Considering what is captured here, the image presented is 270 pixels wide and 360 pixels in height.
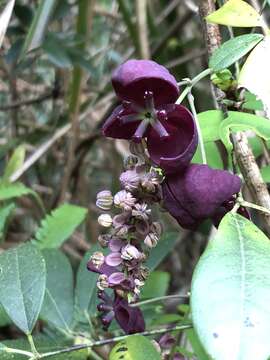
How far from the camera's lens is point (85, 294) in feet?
3.09

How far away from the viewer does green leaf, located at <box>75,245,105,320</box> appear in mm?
932

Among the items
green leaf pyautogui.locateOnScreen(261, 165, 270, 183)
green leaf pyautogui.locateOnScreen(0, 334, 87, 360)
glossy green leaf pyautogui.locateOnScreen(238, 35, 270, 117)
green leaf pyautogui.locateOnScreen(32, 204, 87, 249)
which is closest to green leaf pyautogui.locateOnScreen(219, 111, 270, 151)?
glossy green leaf pyautogui.locateOnScreen(238, 35, 270, 117)

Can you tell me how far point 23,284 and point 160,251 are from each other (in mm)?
253

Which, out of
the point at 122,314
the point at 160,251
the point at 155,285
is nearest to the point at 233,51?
the point at 122,314

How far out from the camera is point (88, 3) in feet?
4.61

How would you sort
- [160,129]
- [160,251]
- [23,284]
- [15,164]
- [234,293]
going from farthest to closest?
1. [15,164]
2. [160,251]
3. [23,284]
4. [160,129]
5. [234,293]

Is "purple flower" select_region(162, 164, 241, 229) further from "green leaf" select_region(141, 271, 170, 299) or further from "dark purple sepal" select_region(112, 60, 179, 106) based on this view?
"green leaf" select_region(141, 271, 170, 299)

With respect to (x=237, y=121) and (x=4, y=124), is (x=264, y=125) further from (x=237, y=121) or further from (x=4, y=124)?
(x=4, y=124)

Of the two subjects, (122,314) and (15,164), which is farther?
(15,164)

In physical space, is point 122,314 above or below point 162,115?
below

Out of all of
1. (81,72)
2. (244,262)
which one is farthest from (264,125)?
(81,72)

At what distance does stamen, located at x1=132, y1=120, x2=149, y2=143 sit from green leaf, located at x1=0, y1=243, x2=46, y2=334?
20 cm

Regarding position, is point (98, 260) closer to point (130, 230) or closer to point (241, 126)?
point (130, 230)

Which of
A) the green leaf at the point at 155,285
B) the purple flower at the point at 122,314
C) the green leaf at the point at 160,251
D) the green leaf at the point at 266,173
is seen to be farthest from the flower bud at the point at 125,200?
the green leaf at the point at 155,285
